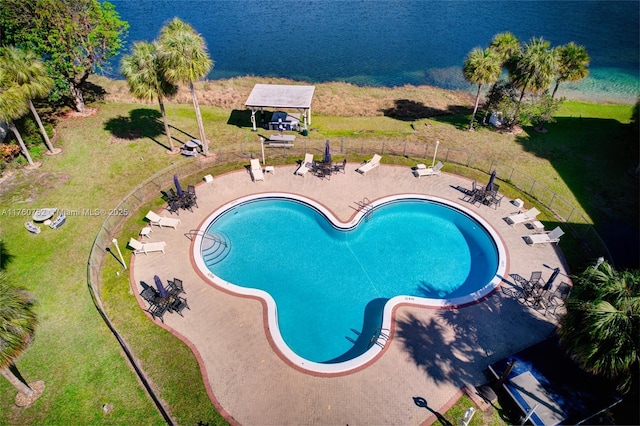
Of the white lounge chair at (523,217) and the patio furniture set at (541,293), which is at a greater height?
the white lounge chair at (523,217)

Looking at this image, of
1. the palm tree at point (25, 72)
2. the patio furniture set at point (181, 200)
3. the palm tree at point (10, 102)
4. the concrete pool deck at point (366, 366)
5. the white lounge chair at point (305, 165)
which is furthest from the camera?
the white lounge chair at point (305, 165)

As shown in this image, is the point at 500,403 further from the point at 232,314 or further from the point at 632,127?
the point at 632,127

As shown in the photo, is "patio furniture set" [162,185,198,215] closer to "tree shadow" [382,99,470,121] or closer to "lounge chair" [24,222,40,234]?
"lounge chair" [24,222,40,234]

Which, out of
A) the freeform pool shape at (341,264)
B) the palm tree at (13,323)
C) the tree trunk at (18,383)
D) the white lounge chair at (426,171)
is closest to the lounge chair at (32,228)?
the freeform pool shape at (341,264)

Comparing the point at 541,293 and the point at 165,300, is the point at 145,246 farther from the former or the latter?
the point at 541,293

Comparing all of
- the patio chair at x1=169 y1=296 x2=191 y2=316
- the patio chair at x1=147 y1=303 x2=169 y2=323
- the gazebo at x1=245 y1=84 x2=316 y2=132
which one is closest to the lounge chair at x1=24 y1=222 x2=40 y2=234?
the patio chair at x1=147 y1=303 x2=169 y2=323

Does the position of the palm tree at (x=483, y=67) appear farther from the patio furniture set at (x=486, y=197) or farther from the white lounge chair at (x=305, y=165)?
the white lounge chair at (x=305, y=165)

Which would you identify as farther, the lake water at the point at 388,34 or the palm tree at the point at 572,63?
the lake water at the point at 388,34
